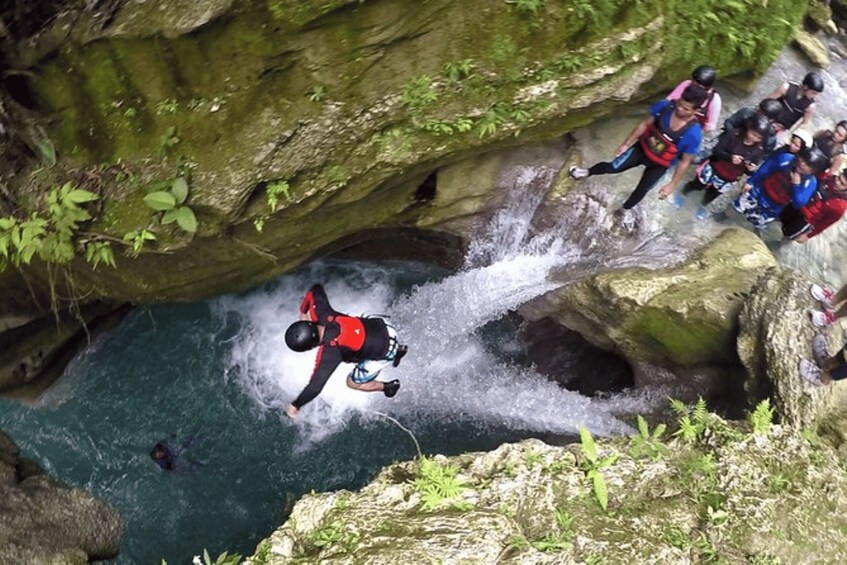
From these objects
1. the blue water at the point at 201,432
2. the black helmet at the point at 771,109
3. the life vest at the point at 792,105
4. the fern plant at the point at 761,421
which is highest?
the black helmet at the point at 771,109

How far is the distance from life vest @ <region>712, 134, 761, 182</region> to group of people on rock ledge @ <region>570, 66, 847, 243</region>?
0.01m

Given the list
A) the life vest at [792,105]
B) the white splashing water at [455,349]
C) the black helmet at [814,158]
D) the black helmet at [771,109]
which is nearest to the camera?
the black helmet at [814,158]

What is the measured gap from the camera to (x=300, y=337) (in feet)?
18.7

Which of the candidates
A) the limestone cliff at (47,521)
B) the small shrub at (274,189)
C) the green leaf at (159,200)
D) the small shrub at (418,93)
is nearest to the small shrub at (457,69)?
the small shrub at (418,93)

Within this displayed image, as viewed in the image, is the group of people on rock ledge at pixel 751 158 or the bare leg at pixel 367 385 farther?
the bare leg at pixel 367 385

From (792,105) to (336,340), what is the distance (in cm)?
668

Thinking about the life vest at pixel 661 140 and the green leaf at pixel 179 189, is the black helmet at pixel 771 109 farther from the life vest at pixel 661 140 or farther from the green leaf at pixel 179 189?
the green leaf at pixel 179 189

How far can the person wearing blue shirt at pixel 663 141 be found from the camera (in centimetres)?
641

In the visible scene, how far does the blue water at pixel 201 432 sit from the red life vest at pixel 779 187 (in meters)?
4.08

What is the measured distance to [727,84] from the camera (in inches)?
365

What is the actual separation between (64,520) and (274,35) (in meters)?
5.10

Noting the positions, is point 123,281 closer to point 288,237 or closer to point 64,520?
point 288,237

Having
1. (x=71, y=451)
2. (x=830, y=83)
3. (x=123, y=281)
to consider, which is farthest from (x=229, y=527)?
(x=830, y=83)

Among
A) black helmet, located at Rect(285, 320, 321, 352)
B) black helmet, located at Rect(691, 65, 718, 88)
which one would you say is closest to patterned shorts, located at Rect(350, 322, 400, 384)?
black helmet, located at Rect(285, 320, 321, 352)
